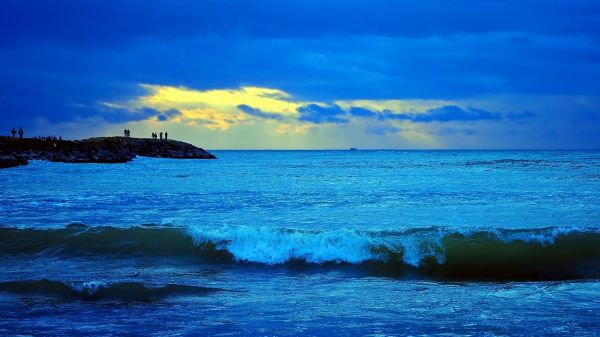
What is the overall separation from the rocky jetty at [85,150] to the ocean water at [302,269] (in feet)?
167

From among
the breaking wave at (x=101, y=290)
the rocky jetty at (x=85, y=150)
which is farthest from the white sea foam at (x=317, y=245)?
the rocky jetty at (x=85, y=150)

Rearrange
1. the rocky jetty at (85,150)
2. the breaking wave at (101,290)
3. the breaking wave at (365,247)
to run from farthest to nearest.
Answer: the rocky jetty at (85,150), the breaking wave at (365,247), the breaking wave at (101,290)

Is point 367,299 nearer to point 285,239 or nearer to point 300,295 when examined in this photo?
point 300,295

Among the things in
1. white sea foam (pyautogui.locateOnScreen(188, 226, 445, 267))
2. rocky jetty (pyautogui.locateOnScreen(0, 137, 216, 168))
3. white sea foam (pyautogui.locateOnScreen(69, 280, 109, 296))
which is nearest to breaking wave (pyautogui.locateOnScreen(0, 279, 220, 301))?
white sea foam (pyautogui.locateOnScreen(69, 280, 109, 296))

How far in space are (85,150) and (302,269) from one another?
3287 inches

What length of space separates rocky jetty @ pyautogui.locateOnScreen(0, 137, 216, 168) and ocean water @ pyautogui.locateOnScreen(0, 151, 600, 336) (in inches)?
2006

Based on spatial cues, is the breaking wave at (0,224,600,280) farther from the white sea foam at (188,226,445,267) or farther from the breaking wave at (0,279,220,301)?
the breaking wave at (0,279,220,301)

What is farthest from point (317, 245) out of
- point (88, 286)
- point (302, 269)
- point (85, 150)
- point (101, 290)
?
point (85, 150)

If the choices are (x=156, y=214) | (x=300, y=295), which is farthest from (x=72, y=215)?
(x=300, y=295)

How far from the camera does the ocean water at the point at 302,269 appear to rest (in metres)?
9.44

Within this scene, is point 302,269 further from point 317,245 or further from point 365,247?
point 365,247

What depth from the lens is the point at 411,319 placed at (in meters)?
9.49

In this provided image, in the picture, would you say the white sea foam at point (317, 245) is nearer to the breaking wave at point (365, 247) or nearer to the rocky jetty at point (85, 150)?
the breaking wave at point (365, 247)

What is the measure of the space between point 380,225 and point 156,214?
1004cm
